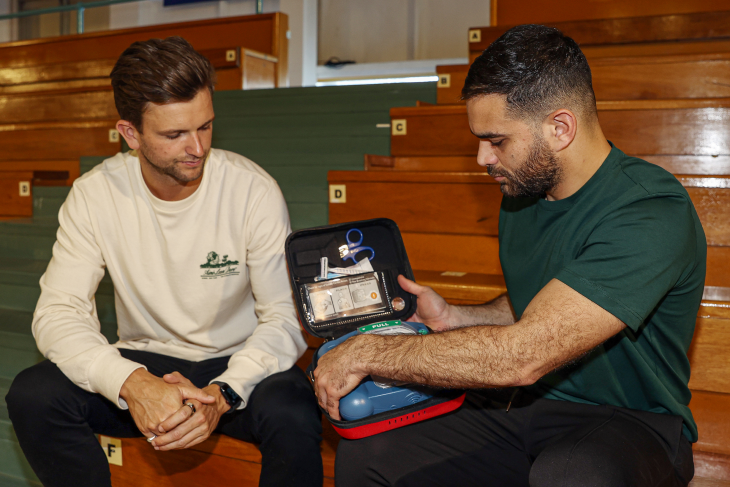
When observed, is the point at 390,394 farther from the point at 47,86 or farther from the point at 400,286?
the point at 47,86

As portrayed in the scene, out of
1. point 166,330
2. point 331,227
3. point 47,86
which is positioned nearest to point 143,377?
point 166,330

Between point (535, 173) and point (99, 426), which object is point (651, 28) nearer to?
point (535, 173)

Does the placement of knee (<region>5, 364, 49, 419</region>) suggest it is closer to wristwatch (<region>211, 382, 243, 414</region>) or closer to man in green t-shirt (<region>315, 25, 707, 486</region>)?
wristwatch (<region>211, 382, 243, 414</region>)

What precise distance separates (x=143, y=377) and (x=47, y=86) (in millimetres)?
3985

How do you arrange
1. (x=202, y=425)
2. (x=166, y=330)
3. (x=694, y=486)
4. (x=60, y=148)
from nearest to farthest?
(x=202, y=425) < (x=694, y=486) < (x=166, y=330) < (x=60, y=148)

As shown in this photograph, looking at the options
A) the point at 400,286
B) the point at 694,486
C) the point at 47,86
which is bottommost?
the point at 694,486

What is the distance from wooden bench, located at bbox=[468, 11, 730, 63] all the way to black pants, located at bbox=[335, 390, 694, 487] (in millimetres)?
2143

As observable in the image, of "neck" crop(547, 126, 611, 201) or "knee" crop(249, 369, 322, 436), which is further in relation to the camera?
"knee" crop(249, 369, 322, 436)

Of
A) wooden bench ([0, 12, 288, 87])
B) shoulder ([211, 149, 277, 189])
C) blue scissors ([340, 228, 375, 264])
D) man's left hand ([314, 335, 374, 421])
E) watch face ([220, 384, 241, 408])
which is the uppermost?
wooden bench ([0, 12, 288, 87])

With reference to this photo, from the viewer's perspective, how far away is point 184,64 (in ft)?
4.12

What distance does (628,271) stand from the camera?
838 millimetres

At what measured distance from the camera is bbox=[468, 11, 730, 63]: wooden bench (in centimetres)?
260

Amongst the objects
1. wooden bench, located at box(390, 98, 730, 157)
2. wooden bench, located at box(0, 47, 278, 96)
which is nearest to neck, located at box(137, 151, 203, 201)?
wooden bench, located at box(390, 98, 730, 157)

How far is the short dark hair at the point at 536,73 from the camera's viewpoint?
972 millimetres
